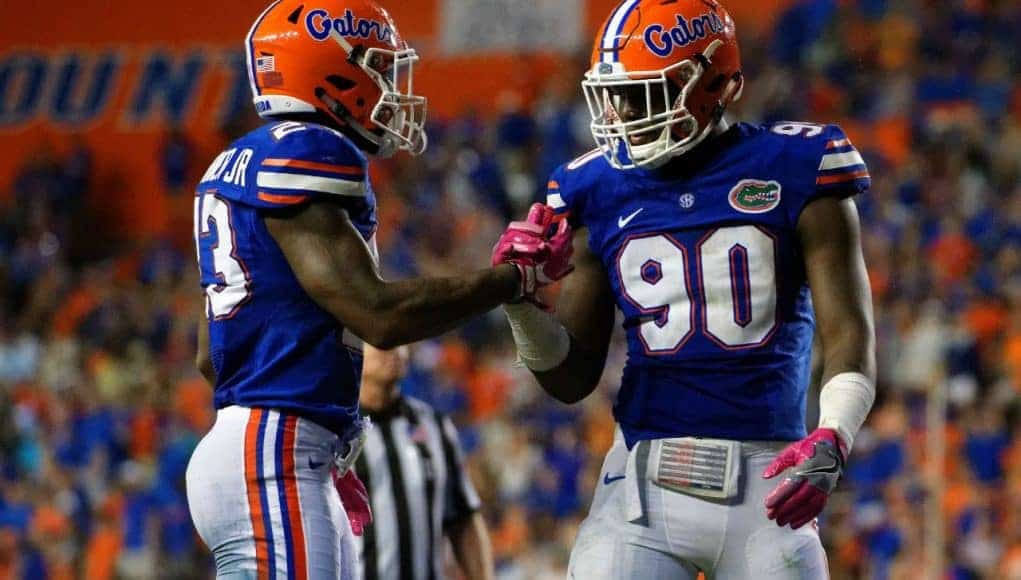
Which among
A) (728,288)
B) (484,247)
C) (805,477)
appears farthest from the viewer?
(484,247)

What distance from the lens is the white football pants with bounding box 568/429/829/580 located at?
3146mm

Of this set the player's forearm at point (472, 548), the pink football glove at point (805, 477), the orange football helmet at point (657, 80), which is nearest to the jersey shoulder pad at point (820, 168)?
the orange football helmet at point (657, 80)

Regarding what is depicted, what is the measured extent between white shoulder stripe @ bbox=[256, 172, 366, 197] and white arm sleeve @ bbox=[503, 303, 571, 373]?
0.47 meters

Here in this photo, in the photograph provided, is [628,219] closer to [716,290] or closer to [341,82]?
[716,290]

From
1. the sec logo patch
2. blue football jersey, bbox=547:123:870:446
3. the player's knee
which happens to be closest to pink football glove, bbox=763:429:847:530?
the player's knee

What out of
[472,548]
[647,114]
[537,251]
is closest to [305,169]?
[537,251]

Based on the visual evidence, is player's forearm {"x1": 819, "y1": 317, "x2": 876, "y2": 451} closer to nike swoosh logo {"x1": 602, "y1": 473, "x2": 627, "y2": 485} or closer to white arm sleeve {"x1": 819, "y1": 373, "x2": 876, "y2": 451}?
white arm sleeve {"x1": 819, "y1": 373, "x2": 876, "y2": 451}

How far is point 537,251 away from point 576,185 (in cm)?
25

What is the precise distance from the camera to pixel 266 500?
3078 millimetres

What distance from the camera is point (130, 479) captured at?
34.1 ft

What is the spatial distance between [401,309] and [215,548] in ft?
2.01

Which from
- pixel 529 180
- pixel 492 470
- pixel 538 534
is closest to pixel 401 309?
pixel 538 534


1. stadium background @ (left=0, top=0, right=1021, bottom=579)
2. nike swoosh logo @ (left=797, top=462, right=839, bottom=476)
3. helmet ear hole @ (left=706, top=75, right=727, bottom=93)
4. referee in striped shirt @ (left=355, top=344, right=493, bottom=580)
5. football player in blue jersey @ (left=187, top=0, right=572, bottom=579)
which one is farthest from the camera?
stadium background @ (left=0, top=0, right=1021, bottom=579)

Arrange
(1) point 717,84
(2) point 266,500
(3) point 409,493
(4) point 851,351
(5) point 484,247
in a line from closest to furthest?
(2) point 266,500
(4) point 851,351
(1) point 717,84
(3) point 409,493
(5) point 484,247
